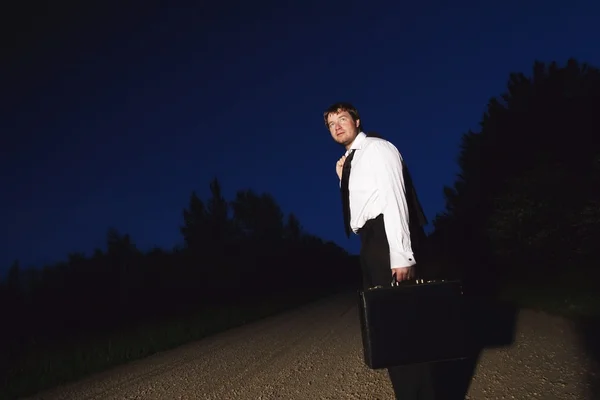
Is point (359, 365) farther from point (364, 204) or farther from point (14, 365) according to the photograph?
point (14, 365)

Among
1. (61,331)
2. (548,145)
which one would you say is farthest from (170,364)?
(548,145)

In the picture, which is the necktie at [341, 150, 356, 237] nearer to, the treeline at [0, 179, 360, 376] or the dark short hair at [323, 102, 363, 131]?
the dark short hair at [323, 102, 363, 131]

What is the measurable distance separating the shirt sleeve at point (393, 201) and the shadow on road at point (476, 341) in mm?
418

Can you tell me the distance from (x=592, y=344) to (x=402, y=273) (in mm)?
4870

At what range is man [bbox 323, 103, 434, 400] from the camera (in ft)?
7.88

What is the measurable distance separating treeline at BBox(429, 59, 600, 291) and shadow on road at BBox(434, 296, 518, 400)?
7.07ft

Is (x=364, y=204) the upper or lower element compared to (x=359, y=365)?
upper

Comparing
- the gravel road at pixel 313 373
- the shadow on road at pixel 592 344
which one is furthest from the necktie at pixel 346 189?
the shadow on road at pixel 592 344

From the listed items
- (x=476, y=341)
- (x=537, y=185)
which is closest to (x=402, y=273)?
(x=476, y=341)

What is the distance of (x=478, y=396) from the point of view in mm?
3898

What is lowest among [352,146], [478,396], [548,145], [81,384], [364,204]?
[478,396]

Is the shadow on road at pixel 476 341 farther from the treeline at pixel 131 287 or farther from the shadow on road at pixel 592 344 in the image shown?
the treeline at pixel 131 287

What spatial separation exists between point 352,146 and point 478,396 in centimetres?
264

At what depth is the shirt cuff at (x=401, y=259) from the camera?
2367 millimetres
